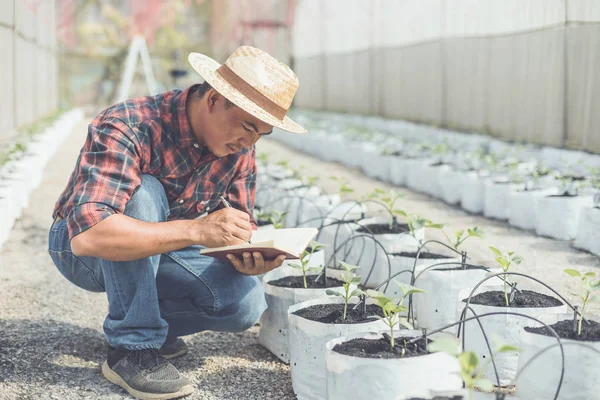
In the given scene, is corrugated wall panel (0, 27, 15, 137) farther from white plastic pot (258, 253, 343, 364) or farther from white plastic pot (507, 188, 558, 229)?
white plastic pot (258, 253, 343, 364)

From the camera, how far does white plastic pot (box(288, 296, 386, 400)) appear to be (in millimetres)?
2195

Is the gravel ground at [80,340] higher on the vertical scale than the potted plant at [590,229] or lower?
lower

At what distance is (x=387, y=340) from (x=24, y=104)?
8.98m

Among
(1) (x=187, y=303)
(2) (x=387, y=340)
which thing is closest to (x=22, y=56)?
(1) (x=187, y=303)

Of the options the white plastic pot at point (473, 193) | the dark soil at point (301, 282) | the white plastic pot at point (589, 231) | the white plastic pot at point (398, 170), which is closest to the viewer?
the dark soil at point (301, 282)

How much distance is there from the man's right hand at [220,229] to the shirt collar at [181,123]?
302 millimetres

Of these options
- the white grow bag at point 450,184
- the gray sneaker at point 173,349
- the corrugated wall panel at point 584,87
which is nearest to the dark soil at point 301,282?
the gray sneaker at point 173,349

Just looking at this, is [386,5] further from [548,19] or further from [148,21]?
[148,21]

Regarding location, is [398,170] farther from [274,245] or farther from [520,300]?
[274,245]

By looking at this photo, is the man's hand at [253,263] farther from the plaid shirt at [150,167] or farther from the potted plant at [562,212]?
the potted plant at [562,212]

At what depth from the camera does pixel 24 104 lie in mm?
9969

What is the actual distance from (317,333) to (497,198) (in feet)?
11.2

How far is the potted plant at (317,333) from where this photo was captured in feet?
7.22

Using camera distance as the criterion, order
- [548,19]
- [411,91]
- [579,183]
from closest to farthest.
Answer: [579,183]
[548,19]
[411,91]
